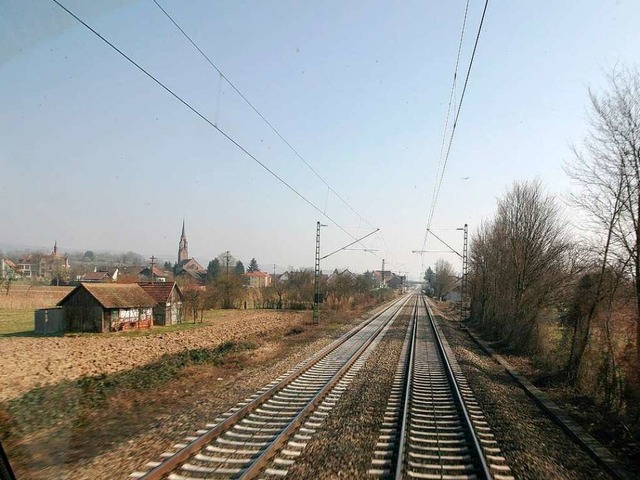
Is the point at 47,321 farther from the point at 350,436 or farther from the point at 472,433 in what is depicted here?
the point at 472,433

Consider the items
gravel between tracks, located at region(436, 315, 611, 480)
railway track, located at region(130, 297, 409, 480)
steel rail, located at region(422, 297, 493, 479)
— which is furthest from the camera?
gravel between tracks, located at region(436, 315, 611, 480)

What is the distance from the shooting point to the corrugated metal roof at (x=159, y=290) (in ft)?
139

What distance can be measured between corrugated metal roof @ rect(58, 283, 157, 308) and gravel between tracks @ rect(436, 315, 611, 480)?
94.7 ft

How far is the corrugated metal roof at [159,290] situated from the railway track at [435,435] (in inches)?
1315

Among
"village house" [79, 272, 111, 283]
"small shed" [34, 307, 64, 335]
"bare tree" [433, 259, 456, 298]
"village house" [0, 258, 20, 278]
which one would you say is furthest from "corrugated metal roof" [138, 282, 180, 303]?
"bare tree" [433, 259, 456, 298]

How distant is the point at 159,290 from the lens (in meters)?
43.3

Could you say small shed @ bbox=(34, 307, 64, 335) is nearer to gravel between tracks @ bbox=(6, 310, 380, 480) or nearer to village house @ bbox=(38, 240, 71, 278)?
village house @ bbox=(38, 240, 71, 278)

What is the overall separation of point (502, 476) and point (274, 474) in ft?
9.70

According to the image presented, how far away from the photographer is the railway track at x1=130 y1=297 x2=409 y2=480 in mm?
6082

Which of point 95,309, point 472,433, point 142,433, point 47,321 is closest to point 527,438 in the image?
point 472,433

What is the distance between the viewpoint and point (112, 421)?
29.0 ft

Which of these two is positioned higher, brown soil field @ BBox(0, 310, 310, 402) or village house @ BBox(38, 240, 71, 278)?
village house @ BBox(38, 240, 71, 278)

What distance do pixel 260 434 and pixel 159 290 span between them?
38.2 meters

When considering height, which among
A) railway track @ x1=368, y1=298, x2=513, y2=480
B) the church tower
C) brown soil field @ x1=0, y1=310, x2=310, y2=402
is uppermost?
the church tower
